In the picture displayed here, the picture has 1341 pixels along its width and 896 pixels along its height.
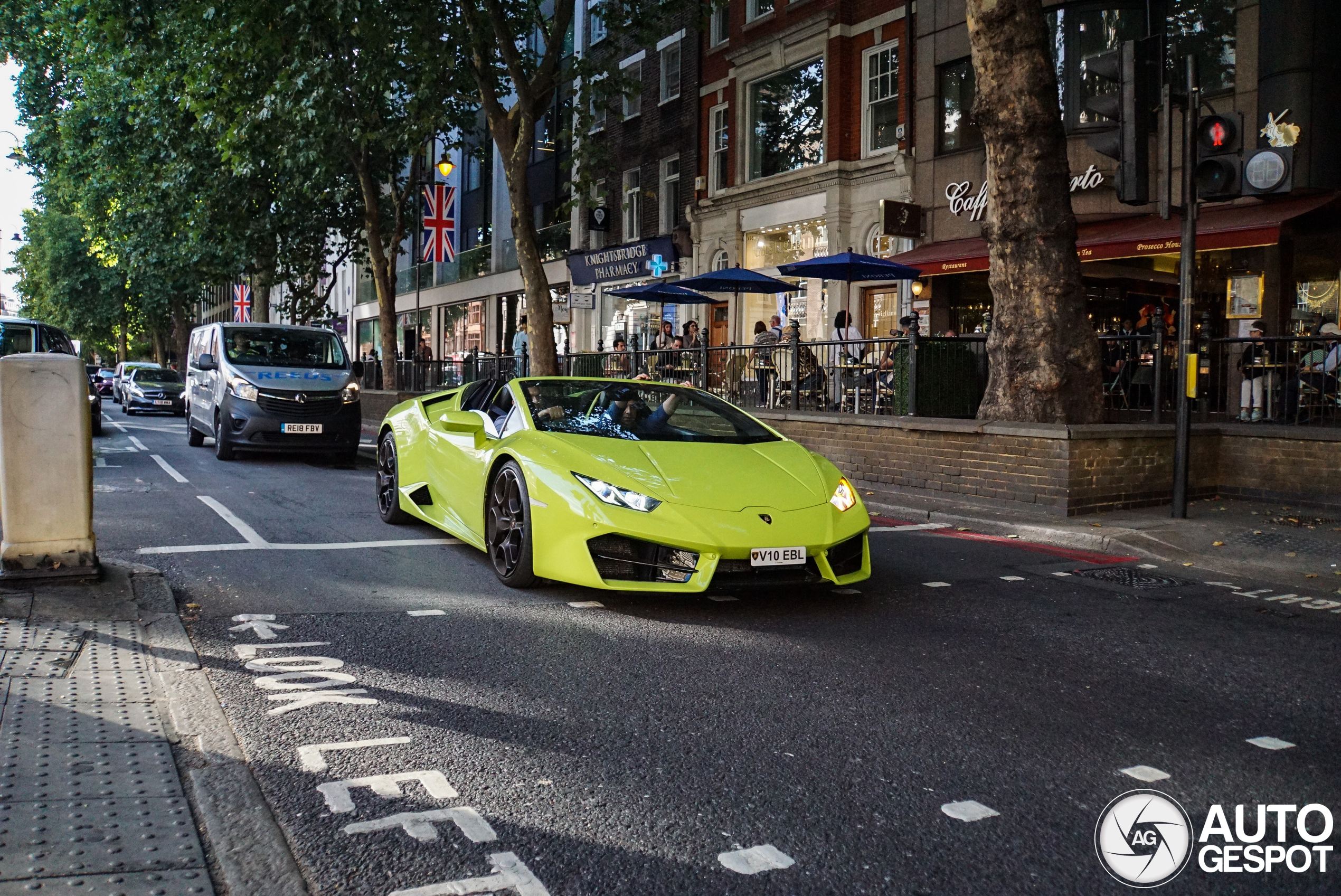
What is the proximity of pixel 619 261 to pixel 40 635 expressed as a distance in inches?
1005

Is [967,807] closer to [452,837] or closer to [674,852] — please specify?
[674,852]

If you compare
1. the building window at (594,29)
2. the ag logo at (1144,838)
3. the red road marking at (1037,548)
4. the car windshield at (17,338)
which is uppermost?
the building window at (594,29)

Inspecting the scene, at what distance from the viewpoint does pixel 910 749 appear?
152 inches

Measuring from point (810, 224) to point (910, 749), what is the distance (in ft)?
67.6

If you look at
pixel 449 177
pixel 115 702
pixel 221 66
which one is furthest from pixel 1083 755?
pixel 449 177

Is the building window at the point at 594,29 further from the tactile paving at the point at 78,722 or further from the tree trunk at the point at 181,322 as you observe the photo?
the tactile paving at the point at 78,722

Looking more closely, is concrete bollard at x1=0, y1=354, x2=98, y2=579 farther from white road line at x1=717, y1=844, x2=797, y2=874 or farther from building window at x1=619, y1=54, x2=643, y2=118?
building window at x1=619, y1=54, x2=643, y2=118

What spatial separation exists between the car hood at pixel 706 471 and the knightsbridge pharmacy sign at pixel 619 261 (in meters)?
A: 20.0

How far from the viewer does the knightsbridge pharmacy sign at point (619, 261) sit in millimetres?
28125

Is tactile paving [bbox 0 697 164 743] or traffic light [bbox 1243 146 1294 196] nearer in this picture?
tactile paving [bbox 0 697 164 743]

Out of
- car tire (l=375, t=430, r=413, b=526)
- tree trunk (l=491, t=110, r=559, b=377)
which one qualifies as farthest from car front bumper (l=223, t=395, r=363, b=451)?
car tire (l=375, t=430, r=413, b=526)

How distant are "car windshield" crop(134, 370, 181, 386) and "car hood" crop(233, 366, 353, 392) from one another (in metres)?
19.4

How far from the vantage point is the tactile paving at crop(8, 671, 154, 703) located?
405 centimetres

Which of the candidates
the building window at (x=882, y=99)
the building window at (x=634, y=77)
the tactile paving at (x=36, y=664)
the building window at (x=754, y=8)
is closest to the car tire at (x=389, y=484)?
the tactile paving at (x=36, y=664)
